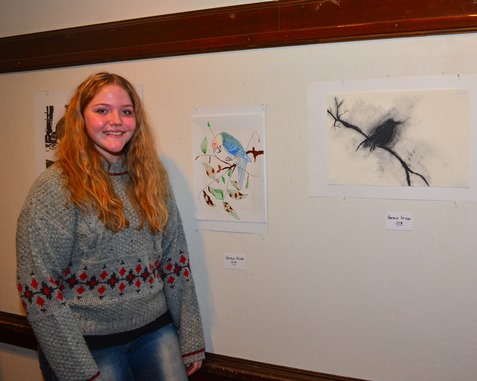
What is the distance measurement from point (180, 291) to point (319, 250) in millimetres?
510

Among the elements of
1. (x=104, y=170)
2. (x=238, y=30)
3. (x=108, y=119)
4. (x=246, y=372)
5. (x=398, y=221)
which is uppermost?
(x=238, y=30)

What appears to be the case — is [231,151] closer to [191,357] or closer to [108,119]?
[108,119]

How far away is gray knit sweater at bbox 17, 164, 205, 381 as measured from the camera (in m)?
1.36

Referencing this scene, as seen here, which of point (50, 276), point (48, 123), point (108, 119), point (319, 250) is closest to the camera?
point (50, 276)

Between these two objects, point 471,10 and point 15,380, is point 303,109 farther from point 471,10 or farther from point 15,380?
point 15,380

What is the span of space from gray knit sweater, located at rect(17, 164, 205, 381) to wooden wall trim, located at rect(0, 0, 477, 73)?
0.53m

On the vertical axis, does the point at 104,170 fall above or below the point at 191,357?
above

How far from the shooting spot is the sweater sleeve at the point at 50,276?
1.36 m

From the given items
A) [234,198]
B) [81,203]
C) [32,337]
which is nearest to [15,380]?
[32,337]

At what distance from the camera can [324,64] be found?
4.95 ft

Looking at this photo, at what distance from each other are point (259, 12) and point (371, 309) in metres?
1.04

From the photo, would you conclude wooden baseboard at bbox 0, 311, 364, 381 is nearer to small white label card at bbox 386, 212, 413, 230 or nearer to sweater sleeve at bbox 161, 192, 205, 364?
sweater sleeve at bbox 161, 192, 205, 364

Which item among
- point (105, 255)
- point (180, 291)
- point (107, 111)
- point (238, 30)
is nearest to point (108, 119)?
point (107, 111)

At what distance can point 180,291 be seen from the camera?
167 centimetres
